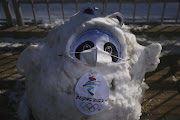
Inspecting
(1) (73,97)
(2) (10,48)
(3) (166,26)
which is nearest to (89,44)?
(1) (73,97)

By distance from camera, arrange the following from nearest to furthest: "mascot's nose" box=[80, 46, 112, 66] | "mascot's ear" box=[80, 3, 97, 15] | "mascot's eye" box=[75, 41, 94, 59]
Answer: "mascot's nose" box=[80, 46, 112, 66] → "mascot's eye" box=[75, 41, 94, 59] → "mascot's ear" box=[80, 3, 97, 15]

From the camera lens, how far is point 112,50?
160cm

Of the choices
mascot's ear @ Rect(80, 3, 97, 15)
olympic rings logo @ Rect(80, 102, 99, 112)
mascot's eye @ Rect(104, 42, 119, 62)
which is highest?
mascot's ear @ Rect(80, 3, 97, 15)

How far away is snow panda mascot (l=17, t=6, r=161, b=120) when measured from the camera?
1.49 meters

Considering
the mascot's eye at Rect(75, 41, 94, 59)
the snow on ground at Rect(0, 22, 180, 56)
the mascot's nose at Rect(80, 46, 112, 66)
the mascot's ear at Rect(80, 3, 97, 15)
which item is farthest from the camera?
the snow on ground at Rect(0, 22, 180, 56)

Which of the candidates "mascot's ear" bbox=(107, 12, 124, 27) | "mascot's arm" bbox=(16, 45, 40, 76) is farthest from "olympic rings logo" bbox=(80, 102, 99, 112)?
"mascot's ear" bbox=(107, 12, 124, 27)

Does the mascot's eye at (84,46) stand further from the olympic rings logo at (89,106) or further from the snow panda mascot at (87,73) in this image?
the olympic rings logo at (89,106)

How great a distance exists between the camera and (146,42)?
3.28 m

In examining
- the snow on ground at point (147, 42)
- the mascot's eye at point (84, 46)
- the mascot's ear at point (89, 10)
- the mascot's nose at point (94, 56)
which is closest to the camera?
the mascot's nose at point (94, 56)

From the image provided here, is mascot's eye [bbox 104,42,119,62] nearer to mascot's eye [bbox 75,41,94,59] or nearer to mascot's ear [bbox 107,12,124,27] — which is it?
mascot's eye [bbox 75,41,94,59]

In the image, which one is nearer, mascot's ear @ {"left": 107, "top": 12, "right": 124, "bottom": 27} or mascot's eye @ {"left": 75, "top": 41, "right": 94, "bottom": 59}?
mascot's eye @ {"left": 75, "top": 41, "right": 94, "bottom": 59}

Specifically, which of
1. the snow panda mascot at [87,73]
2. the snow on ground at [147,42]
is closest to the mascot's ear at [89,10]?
the snow panda mascot at [87,73]

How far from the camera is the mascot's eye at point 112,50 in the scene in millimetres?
1589

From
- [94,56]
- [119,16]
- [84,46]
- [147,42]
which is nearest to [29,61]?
[84,46]
